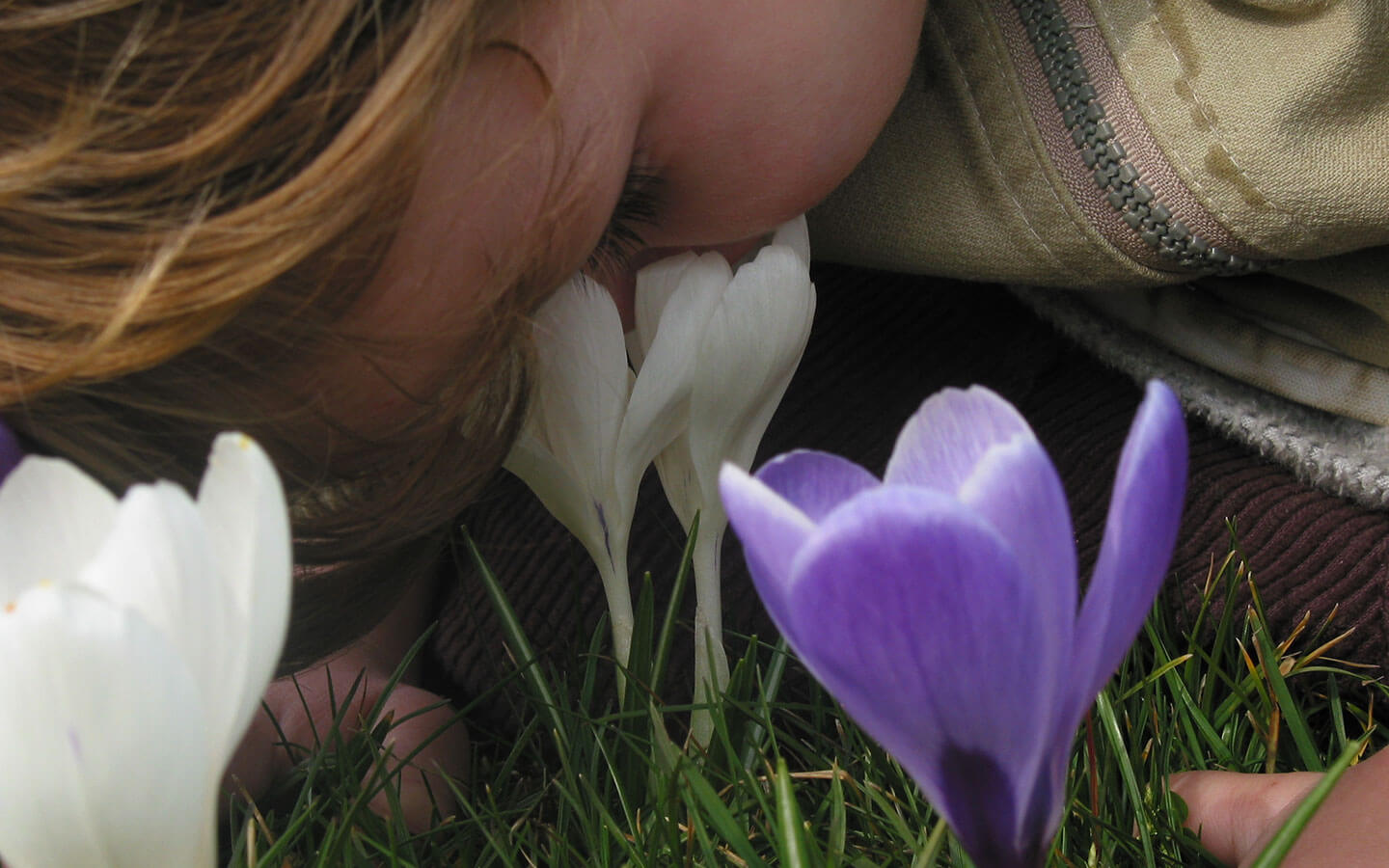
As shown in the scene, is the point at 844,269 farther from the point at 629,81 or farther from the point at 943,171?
the point at 629,81

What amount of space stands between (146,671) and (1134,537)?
0.14 metres

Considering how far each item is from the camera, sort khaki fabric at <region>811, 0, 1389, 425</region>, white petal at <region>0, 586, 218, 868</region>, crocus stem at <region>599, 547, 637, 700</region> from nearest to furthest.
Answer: white petal at <region>0, 586, 218, 868</region>
crocus stem at <region>599, 547, 637, 700</region>
khaki fabric at <region>811, 0, 1389, 425</region>

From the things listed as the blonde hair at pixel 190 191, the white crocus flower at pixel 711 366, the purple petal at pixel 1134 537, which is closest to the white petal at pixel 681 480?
the white crocus flower at pixel 711 366

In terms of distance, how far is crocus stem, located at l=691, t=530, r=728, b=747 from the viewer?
1.33 feet

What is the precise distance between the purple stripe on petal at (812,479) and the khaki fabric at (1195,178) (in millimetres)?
447

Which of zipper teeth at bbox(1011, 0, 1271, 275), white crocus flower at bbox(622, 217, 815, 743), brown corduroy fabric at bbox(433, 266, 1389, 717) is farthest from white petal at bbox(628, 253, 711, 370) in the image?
zipper teeth at bbox(1011, 0, 1271, 275)

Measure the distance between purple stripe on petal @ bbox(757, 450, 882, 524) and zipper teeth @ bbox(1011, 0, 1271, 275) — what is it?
45cm

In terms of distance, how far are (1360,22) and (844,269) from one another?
0.36 meters

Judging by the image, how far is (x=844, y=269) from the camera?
0.85m

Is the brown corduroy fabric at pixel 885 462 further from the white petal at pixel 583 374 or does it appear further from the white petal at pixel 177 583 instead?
the white petal at pixel 177 583

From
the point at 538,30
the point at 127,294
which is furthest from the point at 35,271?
the point at 538,30

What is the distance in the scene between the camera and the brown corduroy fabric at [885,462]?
0.59 m

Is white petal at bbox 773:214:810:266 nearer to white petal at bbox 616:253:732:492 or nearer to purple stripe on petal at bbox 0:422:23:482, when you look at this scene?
white petal at bbox 616:253:732:492

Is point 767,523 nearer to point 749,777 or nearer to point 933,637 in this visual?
point 933,637
